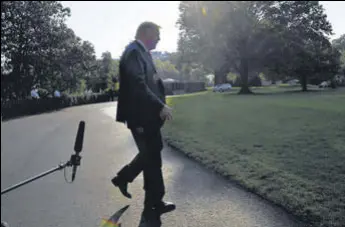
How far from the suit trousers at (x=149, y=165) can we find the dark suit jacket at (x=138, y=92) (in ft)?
0.38

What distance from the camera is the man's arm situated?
3324 millimetres

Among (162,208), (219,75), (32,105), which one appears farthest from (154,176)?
(219,75)

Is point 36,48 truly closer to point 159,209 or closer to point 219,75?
point 219,75

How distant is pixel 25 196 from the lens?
477cm

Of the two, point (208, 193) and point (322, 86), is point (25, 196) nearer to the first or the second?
point (208, 193)

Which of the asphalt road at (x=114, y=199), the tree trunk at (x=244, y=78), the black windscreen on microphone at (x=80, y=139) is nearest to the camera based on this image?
the black windscreen on microphone at (x=80, y=139)

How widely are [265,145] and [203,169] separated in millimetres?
2057

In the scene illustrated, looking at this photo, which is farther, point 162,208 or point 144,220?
point 162,208

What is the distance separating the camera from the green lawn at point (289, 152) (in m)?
4.04

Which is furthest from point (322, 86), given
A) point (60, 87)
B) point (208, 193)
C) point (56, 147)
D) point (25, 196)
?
point (60, 87)

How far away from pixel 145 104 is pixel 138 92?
13 centimetres

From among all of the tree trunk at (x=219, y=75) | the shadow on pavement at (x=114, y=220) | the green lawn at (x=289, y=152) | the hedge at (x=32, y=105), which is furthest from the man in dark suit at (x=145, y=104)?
the tree trunk at (x=219, y=75)

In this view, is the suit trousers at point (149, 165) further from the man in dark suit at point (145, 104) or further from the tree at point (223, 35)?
the tree at point (223, 35)

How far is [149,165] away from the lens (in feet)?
12.0
